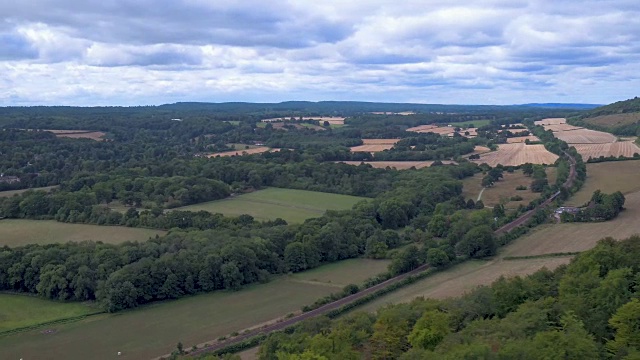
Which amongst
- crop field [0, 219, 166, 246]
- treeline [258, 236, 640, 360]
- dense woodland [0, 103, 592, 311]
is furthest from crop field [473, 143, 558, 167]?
treeline [258, 236, 640, 360]

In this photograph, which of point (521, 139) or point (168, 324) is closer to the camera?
point (168, 324)

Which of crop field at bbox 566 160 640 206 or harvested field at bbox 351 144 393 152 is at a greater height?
crop field at bbox 566 160 640 206

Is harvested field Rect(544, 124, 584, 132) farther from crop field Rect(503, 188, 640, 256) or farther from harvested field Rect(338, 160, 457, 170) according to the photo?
crop field Rect(503, 188, 640, 256)

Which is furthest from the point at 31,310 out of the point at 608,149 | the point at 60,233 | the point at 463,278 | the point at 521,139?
the point at 521,139

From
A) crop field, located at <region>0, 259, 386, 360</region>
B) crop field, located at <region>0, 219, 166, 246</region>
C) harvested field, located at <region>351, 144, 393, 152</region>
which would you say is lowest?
crop field, located at <region>0, 259, 386, 360</region>

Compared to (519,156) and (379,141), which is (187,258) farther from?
(379,141)

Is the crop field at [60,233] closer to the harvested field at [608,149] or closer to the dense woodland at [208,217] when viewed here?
the dense woodland at [208,217]

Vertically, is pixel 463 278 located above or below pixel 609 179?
below

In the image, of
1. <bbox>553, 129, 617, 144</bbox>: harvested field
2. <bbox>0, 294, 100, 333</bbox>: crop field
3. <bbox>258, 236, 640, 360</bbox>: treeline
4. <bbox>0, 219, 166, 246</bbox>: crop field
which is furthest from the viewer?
<bbox>553, 129, 617, 144</bbox>: harvested field

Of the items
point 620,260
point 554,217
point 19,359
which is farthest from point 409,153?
point 19,359
